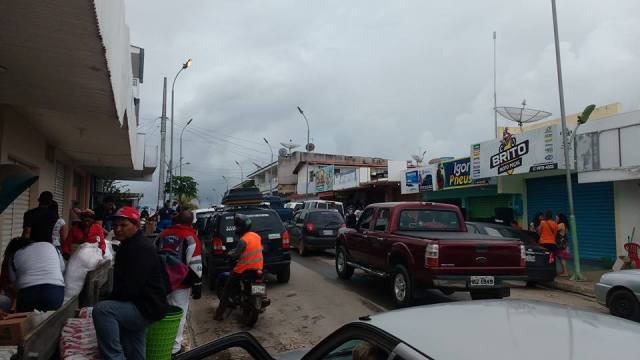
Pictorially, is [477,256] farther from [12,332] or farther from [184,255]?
[12,332]

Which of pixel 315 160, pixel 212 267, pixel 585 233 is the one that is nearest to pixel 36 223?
pixel 212 267

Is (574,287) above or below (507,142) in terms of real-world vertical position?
below

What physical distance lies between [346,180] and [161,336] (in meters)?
31.4

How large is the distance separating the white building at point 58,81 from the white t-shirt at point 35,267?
1.94 metres

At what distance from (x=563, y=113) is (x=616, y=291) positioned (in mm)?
6443

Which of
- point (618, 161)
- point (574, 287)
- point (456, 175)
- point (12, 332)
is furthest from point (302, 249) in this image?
point (12, 332)

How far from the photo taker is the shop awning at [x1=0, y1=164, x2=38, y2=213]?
5383mm

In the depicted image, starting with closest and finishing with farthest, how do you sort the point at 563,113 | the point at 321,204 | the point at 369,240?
the point at 369,240
the point at 563,113
the point at 321,204

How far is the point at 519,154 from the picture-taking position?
17281mm

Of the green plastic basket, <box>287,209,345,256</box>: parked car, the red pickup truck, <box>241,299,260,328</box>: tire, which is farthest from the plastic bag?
<box>287,209,345,256</box>: parked car

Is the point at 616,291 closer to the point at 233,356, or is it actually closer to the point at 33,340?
the point at 233,356

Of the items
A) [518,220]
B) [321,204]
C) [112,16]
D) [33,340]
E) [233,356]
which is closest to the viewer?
[33,340]

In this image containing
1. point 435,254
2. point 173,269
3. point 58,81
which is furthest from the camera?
point 435,254

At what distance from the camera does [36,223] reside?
5152mm
